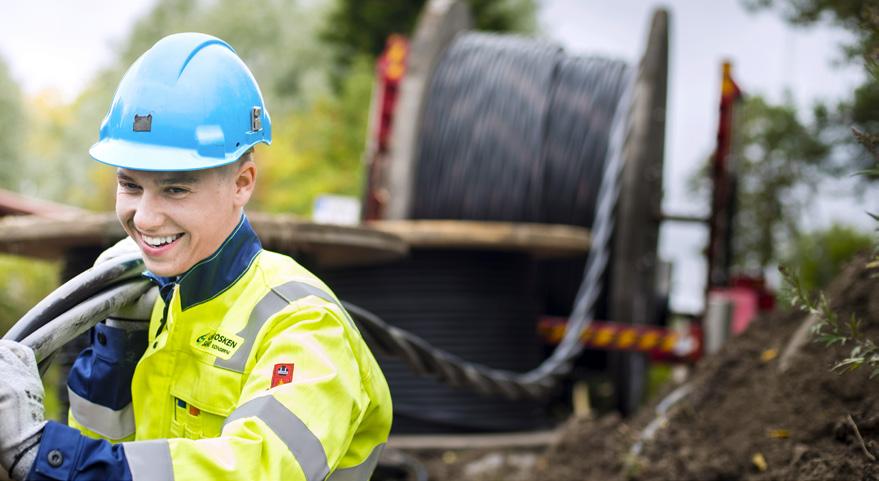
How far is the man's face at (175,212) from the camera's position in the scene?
2391mm

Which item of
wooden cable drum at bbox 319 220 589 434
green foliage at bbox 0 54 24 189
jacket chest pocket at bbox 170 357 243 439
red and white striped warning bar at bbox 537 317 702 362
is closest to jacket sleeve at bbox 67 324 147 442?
jacket chest pocket at bbox 170 357 243 439

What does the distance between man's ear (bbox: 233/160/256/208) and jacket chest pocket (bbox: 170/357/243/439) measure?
0.38 meters

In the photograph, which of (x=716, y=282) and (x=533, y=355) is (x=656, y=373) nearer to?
(x=716, y=282)

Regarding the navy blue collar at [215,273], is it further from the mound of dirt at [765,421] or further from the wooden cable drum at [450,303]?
the wooden cable drum at [450,303]

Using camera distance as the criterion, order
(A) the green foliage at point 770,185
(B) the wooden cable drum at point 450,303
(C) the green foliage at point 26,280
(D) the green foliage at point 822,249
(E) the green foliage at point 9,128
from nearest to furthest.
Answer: (B) the wooden cable drum at point 450,303
(D) the green foliage at point 822,249
(C) the green foliage at point 26,280
(A) the green foliage at point 770,185
(E) the green foliage at point 9,128

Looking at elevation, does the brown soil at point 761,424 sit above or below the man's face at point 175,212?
below

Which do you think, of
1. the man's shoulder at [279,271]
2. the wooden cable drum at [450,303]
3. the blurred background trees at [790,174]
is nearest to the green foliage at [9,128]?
the blurred background trees at [790,174]

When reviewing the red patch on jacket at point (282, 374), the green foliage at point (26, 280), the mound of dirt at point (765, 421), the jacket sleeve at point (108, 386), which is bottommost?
the green foliage at point (26, 280)

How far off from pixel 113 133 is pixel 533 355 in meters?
5.43

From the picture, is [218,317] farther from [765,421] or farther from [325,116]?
[325,116]

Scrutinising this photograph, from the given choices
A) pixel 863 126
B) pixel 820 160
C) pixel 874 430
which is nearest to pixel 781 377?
pixel 874 430

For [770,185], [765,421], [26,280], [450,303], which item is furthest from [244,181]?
[770,185]

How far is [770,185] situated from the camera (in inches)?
647

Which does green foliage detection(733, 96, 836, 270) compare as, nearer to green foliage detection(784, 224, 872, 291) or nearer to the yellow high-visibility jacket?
green foliage detection(784, 224, 872, 291)
